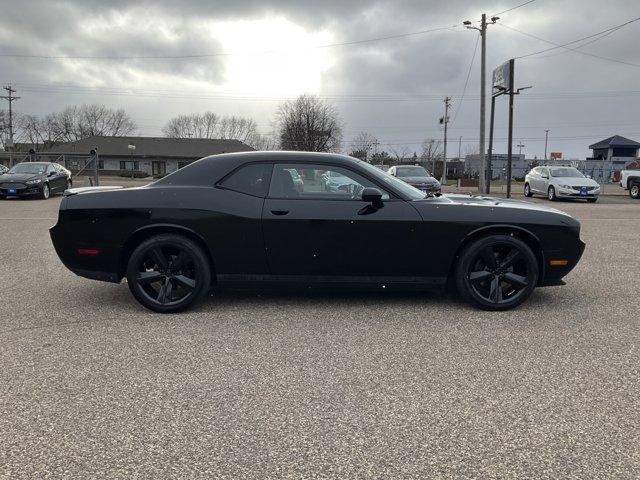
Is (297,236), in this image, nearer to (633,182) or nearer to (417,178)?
(417,178)

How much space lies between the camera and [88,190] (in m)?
4.84

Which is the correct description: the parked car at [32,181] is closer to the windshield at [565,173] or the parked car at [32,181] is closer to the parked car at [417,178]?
the parked car at [417,178]

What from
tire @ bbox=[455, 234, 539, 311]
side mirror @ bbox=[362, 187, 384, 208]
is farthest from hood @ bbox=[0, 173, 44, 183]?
tire @ bbox=[455, 234, 539, 311]

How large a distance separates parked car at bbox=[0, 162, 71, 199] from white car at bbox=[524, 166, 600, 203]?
64.7 feet

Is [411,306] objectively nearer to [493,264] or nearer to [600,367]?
[493,264]

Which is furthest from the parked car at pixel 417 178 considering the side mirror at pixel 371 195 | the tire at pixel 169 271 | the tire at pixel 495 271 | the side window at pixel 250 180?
the tire at pixel 169 271

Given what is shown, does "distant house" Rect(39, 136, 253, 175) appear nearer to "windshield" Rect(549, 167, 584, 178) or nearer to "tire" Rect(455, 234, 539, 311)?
"windshield" Rect(549, 167, 584, 178)

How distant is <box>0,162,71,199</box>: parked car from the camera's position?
17406 millimetres

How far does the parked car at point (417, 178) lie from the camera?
1719cm

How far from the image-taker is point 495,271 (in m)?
4.60

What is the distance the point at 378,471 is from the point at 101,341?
2.51m

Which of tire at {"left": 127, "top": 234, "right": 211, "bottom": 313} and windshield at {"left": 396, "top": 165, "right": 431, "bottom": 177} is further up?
windshield at {"left": 396, "top": 165, "right": 431, "bottom": 177}

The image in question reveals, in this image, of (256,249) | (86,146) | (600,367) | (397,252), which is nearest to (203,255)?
(256,249)

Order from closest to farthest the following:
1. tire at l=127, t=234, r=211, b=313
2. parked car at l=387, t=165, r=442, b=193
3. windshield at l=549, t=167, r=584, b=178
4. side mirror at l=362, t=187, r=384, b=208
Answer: side mirror at l=362, t=187, r=384, b=208 → tire at l=127, t=234, r=211, b=313 → parked car at l=387, t=165, r=442, b=193 → windshield at l=549, t=167, r=584, b=178
